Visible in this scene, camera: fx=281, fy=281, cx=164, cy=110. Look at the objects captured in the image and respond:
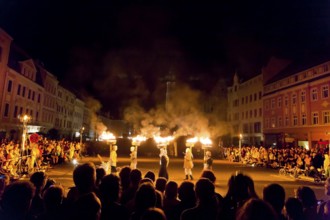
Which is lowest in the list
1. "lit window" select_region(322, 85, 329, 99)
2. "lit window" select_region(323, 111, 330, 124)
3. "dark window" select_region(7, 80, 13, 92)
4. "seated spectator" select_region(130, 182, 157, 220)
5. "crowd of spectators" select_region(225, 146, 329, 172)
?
"seated spectator" select_region(130, 182, 157, 220)

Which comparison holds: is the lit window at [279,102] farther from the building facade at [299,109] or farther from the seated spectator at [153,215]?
the seated spectator at [153,215]

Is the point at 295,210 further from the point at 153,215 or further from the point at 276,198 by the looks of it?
the point at 153,215

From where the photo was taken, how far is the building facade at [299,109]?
36438mm

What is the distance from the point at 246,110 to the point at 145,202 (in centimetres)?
5789

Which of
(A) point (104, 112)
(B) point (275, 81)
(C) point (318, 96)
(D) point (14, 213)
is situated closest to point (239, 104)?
(B) point (275, 81)

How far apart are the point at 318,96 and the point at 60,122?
4986 cm

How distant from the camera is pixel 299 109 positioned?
1634 inches

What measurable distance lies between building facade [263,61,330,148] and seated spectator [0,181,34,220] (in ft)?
122

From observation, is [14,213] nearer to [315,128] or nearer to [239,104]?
[315,128]

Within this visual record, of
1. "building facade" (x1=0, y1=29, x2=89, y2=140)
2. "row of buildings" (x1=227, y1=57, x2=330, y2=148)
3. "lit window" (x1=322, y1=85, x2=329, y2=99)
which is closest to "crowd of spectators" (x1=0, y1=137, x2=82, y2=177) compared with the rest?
"building facade" (x1=0, y1=29, x2=89, y2=140)

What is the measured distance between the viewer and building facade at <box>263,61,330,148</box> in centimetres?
Result: 3644

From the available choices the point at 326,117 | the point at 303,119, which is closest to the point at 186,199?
the point at 326,117

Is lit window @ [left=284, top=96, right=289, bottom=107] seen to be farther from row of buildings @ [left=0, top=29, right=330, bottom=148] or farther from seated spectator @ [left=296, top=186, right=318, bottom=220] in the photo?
seated spectator @ [left=296, top=186, right=318, bottom=220]

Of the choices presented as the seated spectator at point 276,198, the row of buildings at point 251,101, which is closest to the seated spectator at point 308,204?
the seated spectator at point 276,198
